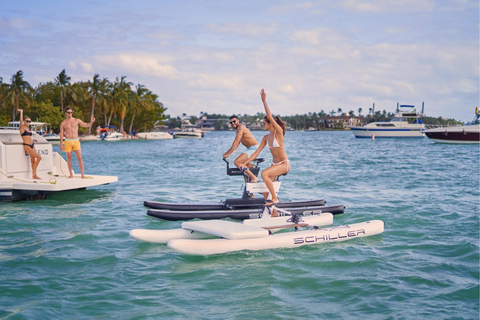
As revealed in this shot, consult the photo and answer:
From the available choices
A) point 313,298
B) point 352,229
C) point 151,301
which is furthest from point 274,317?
point 352,229

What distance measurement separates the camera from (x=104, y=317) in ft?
17.1

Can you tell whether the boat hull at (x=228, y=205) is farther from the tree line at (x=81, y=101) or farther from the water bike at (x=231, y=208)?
the tree line at (x=81, y=101)

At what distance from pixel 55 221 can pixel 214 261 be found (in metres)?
4.69

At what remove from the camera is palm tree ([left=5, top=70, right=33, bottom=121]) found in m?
62.5

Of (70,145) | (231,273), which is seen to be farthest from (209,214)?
(70,145)

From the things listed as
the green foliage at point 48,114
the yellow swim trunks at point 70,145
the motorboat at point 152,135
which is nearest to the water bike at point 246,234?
the yellow swim trunks at point 70,145

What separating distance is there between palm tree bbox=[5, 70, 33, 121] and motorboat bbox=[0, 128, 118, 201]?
181ft

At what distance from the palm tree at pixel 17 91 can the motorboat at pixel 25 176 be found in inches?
2177

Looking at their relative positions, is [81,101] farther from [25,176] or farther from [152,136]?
[25,176]

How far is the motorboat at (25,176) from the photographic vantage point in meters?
11.8

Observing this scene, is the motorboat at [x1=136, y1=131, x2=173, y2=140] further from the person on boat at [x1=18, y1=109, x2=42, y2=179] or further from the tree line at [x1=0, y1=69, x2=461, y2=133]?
the person on boat at [x1=18, y1=109, x2=42, y2=179]

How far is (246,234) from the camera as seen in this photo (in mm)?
7098

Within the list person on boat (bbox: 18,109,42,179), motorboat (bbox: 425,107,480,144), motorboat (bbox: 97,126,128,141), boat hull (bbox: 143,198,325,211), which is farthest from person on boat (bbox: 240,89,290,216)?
motorboat (bbox: 97,126,128,141)

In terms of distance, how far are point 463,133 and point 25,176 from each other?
4391 centimetres
